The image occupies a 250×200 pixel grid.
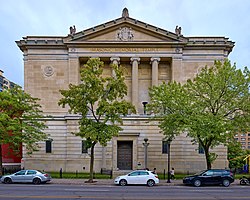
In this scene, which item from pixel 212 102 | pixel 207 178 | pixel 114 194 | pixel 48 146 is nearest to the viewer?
pixel 114 194

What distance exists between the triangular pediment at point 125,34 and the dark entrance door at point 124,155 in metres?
15.1

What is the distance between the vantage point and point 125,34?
47500 millimetres

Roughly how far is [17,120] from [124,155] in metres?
14.5

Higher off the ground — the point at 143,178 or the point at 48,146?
the point at 48,146

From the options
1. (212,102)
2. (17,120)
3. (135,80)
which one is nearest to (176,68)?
(135,80)

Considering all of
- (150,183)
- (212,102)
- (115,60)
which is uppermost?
(115,60)

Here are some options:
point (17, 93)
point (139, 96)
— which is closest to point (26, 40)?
point (17, 93)

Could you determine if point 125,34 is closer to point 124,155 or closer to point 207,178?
point 124,155

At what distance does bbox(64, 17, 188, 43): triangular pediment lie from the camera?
4681 cm

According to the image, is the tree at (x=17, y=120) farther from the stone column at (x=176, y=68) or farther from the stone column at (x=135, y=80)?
A: the stone column at (x=176, y=68)

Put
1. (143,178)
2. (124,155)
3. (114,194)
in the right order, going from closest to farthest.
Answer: (114,194) < (143,178) < (124,155)

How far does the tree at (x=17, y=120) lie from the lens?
33.0 m

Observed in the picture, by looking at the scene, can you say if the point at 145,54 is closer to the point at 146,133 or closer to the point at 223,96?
the point at 146,133

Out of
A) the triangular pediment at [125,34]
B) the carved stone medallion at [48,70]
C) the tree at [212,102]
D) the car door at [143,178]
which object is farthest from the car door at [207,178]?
the carved stone medallion at [48,70]
